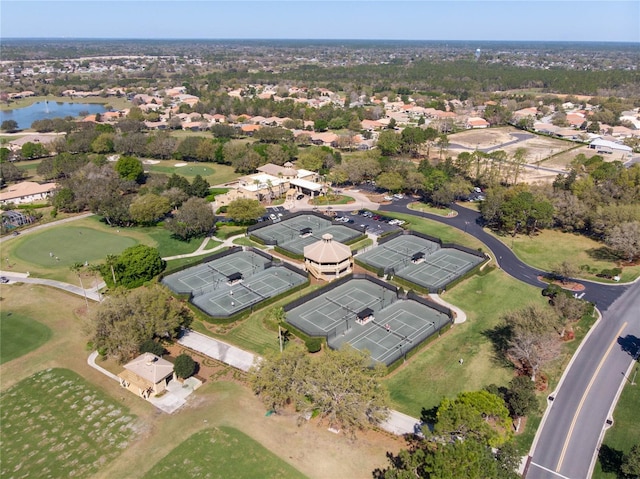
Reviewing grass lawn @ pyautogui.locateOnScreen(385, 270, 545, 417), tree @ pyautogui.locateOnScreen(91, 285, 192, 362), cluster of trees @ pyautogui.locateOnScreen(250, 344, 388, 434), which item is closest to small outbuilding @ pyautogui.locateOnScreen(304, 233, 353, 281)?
grass lawn @ pyautogui.locateOnScreen(385, 270, 545, 417)

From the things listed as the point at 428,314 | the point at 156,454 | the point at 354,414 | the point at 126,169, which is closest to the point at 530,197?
the point at 428,314

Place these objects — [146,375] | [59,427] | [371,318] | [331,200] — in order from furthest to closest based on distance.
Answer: [331,200]
[371,318]
[146,375]
[59,427]

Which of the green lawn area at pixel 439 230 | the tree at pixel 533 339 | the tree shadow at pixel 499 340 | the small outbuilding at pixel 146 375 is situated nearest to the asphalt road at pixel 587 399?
the tree at pixel 533 339

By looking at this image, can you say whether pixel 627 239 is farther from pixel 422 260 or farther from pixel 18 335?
pixel 18 335

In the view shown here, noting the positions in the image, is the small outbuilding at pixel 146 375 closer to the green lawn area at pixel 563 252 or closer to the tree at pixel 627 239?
the green lawn area at pixel 563 252

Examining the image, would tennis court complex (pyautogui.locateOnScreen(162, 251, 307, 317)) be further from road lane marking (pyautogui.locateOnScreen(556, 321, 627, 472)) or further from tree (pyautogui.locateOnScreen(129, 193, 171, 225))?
road lane marking (pyautogui.locateOnScreen(556, 321, 627, 472))

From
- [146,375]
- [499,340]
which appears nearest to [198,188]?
[146,375]

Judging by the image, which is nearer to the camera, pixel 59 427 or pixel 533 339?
pixel 59 427
